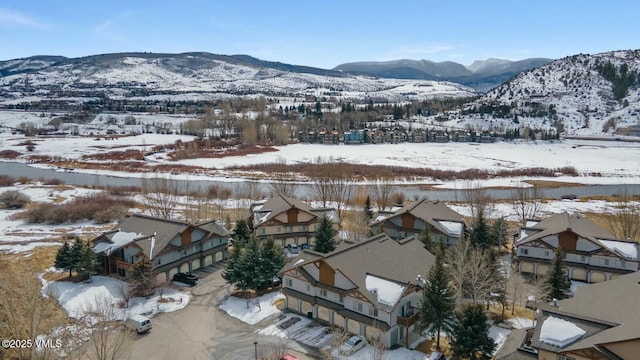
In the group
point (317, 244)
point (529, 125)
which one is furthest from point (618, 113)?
point (317, 244)

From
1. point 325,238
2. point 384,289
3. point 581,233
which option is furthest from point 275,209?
point 581,233

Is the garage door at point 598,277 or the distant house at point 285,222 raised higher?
the distant house at point 285,222

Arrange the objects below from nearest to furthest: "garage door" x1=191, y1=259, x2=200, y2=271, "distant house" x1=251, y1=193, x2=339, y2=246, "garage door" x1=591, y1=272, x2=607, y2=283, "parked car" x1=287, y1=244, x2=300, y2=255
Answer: "garage door" x1=591, y1=272, x2=607, y2=283 → "garage door" x1=191, y1=259, x2=200, y2=271 → "parked car" x1=287, y1=244, x2=300, y2=255 → "distant house" x1=251, y1=193, x2=339, y2=246

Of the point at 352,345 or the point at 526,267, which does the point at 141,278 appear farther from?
the point at 526,267

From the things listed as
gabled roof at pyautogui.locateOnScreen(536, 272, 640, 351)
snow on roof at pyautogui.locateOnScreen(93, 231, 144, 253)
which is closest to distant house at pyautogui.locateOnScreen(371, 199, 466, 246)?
gabled roof at pyautogui.locateOnScreen(536, 272, 640, 351)

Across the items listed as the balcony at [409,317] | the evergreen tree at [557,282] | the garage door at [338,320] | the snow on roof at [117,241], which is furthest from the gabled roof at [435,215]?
the snow on roof at [117,241]

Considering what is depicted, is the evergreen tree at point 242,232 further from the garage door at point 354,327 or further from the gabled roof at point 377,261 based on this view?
the garage door at point 354,327

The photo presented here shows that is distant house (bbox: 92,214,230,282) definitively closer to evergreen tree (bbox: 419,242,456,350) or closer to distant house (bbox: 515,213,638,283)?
evergreen tree (bbox: 419,242,456,350)
